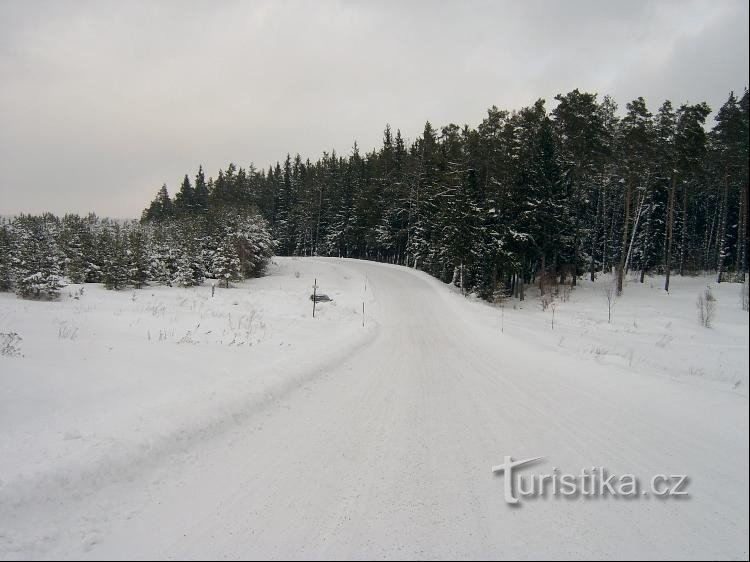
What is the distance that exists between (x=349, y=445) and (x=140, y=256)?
29889 millimetres

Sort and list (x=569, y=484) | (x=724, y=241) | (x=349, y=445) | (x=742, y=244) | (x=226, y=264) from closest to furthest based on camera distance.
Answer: (x=742, y=244)
(x=569, y=484)
(x=349, y=445)
(x=724, y=241)
(x=226, y=264)

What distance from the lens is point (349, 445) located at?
472 centimetres

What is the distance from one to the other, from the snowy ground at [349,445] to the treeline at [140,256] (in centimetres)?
1356

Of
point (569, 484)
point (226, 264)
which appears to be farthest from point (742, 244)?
point (226, 264)

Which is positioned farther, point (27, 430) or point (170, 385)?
point (170, 385)

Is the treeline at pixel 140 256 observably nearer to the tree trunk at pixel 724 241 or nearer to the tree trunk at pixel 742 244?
the tree trunk at pixel 742 244

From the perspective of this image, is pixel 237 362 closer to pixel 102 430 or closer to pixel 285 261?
pixel 102 430

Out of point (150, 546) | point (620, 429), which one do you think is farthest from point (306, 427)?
point (620, 429)

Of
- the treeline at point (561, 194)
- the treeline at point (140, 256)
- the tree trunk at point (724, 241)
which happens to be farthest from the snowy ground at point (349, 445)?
the treeline at point (561, 194)

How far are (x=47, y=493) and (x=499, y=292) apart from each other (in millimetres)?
28888

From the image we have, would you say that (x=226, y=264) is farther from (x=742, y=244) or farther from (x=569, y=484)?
(x=742, y=244)

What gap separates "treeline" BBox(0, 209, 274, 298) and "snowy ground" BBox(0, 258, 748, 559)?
1356 cm

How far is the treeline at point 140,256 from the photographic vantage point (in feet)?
69.4

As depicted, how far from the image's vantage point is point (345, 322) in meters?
15.7
